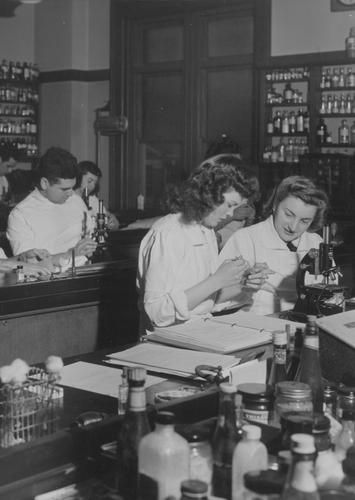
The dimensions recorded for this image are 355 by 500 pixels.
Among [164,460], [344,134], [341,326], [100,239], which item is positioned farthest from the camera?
[344,134]

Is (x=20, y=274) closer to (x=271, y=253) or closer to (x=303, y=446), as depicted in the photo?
(x=271, y=253)

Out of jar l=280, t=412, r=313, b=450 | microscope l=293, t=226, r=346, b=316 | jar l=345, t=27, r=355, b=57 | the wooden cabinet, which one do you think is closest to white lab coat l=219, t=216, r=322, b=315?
microscope l=293, t=226, r=346, b=316

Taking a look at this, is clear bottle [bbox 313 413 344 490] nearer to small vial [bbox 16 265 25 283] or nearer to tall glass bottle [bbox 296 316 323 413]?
tall glass bottle [bbox 296 316 323 413]

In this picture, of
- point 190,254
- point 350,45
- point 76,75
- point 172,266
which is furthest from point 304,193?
point 76,75

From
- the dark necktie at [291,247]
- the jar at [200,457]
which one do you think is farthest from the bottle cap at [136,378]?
the dark necktie at [291,247]

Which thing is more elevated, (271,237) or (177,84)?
(177,84)

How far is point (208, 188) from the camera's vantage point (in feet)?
11.0

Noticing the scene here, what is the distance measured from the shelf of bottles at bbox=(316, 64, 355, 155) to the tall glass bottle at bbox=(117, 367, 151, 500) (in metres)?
8.25

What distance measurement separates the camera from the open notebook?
262 centimetres

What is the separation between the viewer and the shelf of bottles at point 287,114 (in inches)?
376

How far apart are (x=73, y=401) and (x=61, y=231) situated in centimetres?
399

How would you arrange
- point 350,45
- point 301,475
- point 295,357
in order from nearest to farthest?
1. point 301,475
2. point 295,357
3. point 350,45

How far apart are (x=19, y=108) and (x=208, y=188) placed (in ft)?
28.8

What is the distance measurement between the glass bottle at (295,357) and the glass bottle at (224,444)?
70cm
